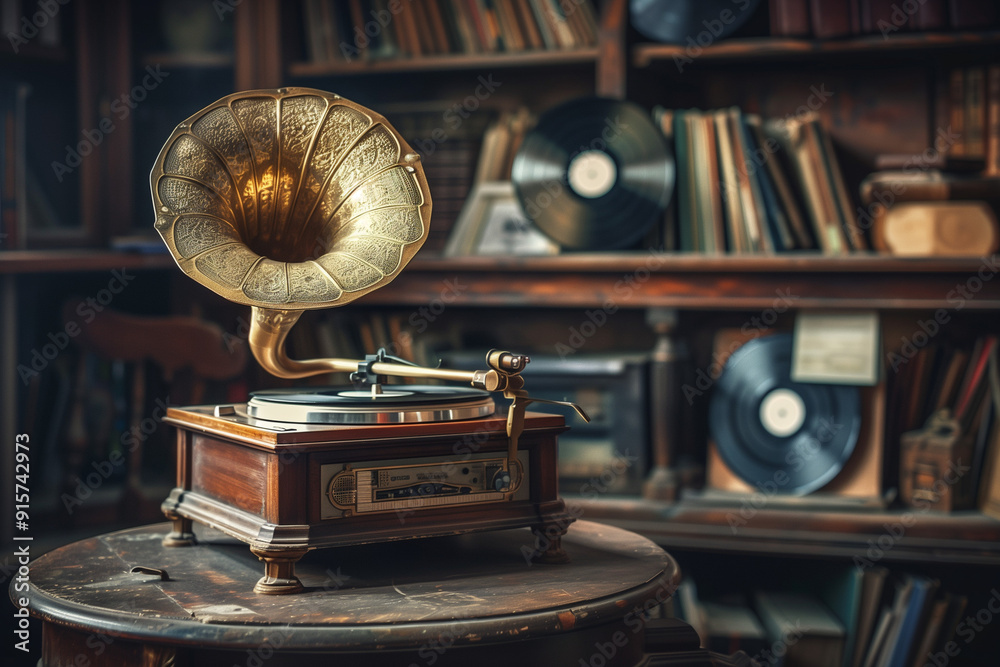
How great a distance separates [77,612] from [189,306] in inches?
67.1

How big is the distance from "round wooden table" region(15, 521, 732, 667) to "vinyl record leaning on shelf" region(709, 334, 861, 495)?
3.52 feet

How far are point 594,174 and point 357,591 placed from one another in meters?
1.57

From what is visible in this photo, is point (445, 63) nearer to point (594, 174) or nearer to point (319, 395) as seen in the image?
point (594, 174)

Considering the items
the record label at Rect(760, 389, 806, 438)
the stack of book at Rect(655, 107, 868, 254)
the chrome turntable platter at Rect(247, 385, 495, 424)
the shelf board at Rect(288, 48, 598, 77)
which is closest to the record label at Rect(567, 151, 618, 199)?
the stack of book at Rect(655, 107, 868, 254)

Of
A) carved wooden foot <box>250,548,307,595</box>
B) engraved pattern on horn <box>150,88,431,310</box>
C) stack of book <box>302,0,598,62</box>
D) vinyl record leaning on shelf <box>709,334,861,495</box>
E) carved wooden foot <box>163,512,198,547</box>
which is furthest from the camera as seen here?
stack of book <box>302,0,598,62</box>

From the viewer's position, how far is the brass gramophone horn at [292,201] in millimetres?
1376

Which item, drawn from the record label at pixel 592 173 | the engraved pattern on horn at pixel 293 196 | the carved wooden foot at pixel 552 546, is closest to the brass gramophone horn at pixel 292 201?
the engraved pattern on horn at pixel 293 196

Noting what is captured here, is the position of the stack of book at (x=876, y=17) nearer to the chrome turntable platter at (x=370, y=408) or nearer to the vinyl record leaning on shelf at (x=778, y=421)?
the vinyl record leaning on shelf at (x=778, y=421)

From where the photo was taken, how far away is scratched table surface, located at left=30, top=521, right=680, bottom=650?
1.13 meters

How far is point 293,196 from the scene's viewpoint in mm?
1546

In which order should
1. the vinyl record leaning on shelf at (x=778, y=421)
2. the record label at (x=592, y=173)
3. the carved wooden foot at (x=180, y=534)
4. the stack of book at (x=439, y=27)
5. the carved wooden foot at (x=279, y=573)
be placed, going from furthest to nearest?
1. the stack of book at (x=439, y=27)
2. the record label at (x=592, y=173)
3. the vinyl record leaning on shelf at (x=778, y=421)
4. the carved wooden foot at (x=180, y=534)
5. the carved wooden foot at (x=279, y=573)

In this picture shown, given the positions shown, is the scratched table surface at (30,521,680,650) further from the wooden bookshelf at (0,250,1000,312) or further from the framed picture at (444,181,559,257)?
the framed picture at (444,181,559,257)

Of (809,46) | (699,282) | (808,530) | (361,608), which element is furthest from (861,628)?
(361,608)

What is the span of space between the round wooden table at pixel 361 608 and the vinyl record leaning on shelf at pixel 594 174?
1.20m
